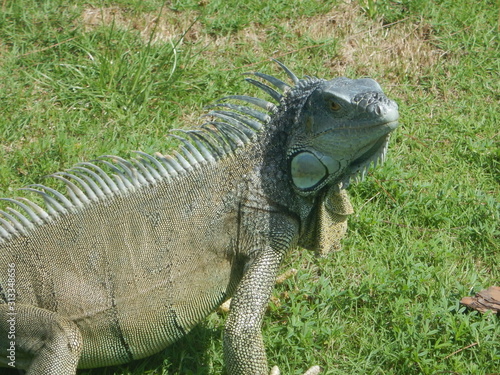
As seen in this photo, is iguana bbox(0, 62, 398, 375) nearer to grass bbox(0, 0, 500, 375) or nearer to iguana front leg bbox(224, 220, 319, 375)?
iguana front leg bbox(224, 220, 319, 375)

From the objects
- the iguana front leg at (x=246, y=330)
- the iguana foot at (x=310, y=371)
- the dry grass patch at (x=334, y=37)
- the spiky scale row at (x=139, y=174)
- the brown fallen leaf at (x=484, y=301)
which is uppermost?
the dry grass patch at (x=334, y=37)

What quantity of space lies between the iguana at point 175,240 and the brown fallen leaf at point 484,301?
1.44 meters

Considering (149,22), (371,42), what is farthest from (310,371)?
(149,22)

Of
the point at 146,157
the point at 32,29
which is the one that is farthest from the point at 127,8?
the point at 146,157

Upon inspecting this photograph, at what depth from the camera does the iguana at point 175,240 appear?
398 centimetres

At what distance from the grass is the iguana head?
1249 mm

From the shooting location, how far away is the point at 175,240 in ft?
13.5

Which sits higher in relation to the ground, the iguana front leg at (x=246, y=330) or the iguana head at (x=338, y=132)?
the iguana head at (x=338, y=132)

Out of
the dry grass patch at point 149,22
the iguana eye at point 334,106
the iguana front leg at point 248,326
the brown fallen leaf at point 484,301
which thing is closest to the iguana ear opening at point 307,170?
the iguana eye at point 334,106

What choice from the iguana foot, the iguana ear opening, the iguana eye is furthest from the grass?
the iguana eye

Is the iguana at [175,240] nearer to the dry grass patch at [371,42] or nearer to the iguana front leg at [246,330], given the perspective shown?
the iguana front leg at [246,330]

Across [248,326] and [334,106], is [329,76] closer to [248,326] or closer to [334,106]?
[334,106]

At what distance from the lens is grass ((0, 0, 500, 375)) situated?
4.74 metres

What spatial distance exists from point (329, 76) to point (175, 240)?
369 centimetres
